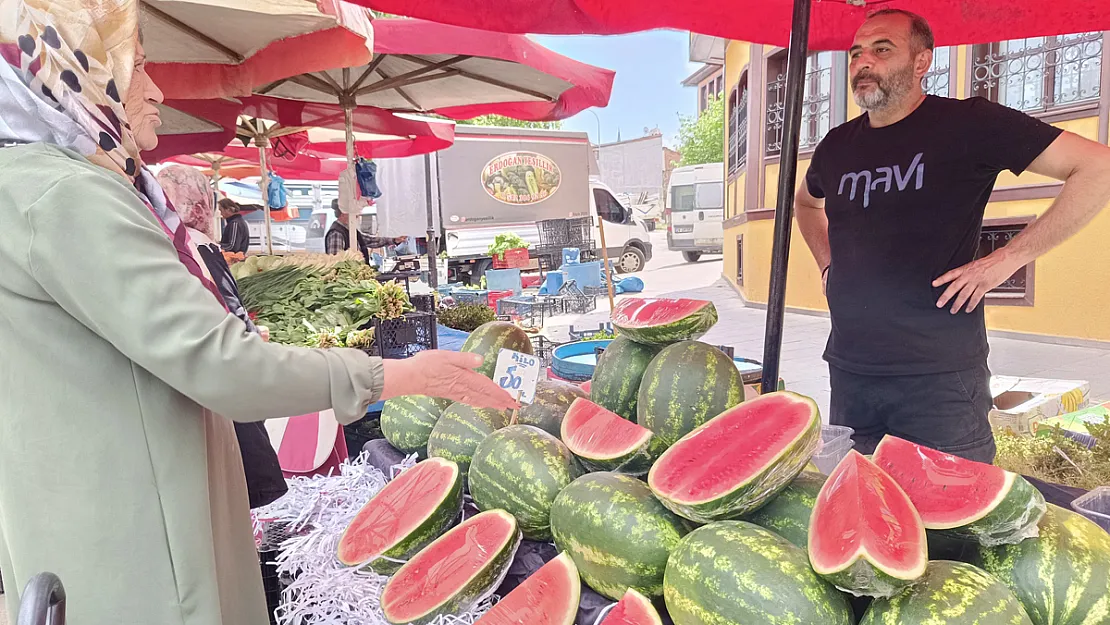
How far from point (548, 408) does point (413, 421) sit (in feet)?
1.68

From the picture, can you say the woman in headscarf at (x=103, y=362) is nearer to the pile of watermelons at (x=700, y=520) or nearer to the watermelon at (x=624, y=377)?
the pile of watermelons at (x=700, y=520)

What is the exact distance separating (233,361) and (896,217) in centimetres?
238

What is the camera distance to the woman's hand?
1314mm

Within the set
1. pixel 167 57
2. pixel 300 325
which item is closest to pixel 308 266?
pixel 300 325

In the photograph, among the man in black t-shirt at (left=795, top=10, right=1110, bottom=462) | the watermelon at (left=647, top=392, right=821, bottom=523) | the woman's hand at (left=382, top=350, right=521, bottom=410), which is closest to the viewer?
the watermelon at (left=647, top=392, right=821, bottom=523)

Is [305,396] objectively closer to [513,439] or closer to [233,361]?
[233,361]

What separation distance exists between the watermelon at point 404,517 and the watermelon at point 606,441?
340mm

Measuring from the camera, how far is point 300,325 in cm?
421

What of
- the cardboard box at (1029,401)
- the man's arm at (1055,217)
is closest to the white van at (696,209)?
the cardboard box at (1029,401)

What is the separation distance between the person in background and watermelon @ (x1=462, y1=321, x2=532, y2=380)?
30.1 feet

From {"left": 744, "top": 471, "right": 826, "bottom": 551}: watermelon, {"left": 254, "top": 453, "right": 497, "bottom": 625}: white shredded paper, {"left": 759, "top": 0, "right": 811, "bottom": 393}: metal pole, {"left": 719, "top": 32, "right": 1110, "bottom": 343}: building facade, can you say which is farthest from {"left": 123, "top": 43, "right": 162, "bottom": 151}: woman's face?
{"left": 719, "top": 32, "right": 1110, "bottom": 343}: building facade

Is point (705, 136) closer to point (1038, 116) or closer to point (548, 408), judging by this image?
point (1038, 116)

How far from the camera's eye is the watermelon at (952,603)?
0.96 m

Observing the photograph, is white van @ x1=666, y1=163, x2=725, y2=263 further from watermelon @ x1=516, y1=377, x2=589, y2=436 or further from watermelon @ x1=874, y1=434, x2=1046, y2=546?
watermelon @ x1=874, y1=434, x2=1046, y2=546
